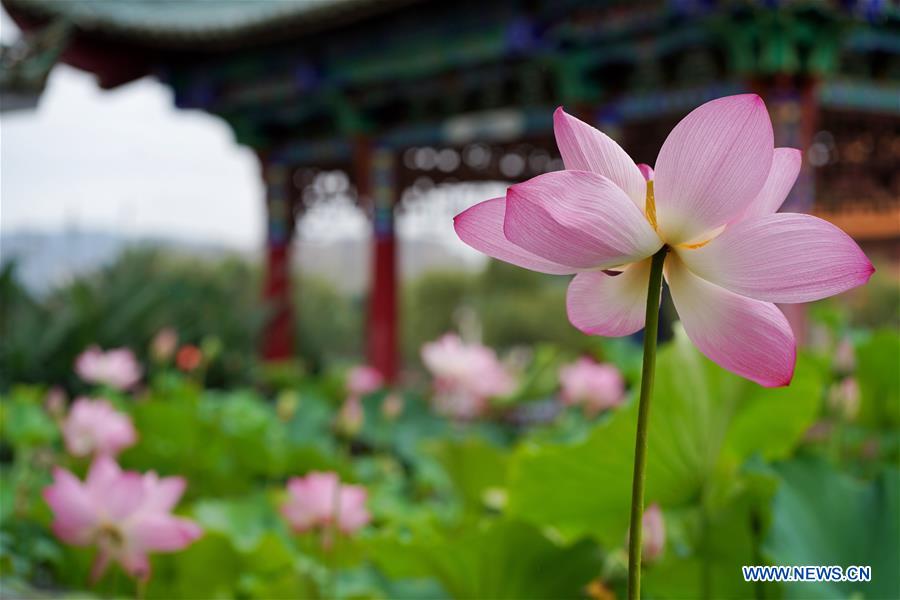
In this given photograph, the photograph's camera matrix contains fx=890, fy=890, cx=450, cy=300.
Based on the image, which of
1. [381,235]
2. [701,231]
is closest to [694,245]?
[701,231]

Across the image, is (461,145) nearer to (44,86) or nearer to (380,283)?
(380,283)

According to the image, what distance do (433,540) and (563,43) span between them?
3247mm

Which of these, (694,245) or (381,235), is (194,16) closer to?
(381,235)

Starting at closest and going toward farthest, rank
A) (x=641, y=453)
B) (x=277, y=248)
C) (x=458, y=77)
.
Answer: (x=641, y=453)
(x=458, y=77)
(x=277, y=248)

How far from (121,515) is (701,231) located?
50 centimetres

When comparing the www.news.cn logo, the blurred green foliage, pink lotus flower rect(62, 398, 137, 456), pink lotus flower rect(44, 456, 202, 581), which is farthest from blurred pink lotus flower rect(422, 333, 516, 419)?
the www.news.cn logo

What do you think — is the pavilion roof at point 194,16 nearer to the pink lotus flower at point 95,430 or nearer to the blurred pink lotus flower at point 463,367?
the blurred pink lotus flower at point 463,367

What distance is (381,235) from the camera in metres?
4.86

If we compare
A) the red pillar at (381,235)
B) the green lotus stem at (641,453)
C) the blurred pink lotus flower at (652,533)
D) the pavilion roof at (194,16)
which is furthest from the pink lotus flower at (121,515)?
the red pillar at (381,235)

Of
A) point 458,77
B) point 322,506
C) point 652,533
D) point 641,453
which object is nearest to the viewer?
point 641,453

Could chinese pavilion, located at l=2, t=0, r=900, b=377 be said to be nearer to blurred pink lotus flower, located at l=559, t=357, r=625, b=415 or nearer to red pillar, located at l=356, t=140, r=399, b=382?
red pillar, located at l=356, t=140, r=399, b=382

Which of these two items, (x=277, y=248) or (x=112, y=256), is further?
(x=277, y=248)

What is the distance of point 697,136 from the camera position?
12.7 inches

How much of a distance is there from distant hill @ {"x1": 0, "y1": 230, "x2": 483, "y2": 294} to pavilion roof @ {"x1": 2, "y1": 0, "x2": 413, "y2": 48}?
3.35 ft
